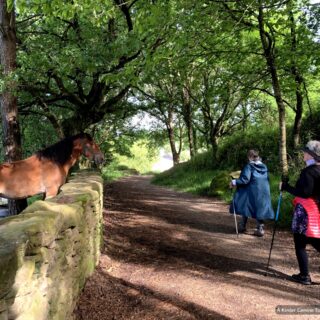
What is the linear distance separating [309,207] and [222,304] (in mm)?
1885

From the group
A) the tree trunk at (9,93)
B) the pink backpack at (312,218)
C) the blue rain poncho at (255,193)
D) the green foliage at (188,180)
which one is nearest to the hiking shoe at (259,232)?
the blue rain poncho at (255,193)

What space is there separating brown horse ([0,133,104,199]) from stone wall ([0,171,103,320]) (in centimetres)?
189

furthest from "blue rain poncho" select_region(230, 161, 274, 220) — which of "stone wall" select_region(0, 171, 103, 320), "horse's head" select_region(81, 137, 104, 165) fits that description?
"stone wall" select_region(0, 171, 103, 320)

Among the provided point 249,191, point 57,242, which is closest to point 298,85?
point 249,191

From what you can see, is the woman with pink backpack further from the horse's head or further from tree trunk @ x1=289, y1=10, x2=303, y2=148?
tree trunk @ x1=289, y1=10, x2=303, y2=148

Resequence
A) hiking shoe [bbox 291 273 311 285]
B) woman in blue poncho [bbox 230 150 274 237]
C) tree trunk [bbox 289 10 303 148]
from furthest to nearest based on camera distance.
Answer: tree trunk [bbox 289 10 303 148]
woman in blue poncho [bbox 230 150 274 237]
hiking shoe [bbox 291 273 311 285]

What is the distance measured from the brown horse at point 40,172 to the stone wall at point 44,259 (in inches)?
74.5

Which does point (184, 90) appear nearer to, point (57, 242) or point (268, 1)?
point (268, 1)

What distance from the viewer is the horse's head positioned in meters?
7.55

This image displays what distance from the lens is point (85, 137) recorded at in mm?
7539

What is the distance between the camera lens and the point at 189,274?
20.0ft

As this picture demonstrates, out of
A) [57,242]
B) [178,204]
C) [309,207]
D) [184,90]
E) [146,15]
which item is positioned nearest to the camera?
[57,242]

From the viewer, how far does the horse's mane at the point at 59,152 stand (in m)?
7.13

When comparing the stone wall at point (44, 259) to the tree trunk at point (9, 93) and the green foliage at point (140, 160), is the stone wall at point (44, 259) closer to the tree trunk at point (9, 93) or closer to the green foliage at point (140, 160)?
the tree trunk at point (9, 93)
